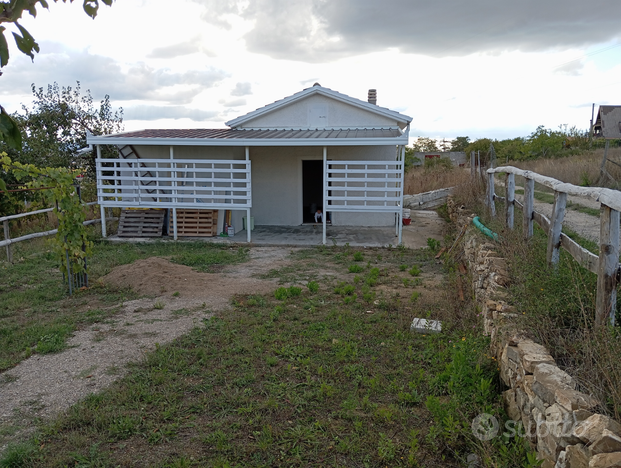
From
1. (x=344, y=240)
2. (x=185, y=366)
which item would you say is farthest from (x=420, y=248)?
(x=185, y=366)

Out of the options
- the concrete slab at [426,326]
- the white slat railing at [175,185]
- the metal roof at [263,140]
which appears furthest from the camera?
the white slat railing at [175,185]

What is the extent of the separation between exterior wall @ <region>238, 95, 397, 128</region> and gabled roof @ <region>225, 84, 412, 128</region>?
0.57 feet

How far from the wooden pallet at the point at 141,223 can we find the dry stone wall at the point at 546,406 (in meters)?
10.3

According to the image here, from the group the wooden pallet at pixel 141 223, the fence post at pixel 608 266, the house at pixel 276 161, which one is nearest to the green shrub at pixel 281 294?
the fence post at pixel 608 266

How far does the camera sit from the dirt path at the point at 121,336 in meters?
4.40

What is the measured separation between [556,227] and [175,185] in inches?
398

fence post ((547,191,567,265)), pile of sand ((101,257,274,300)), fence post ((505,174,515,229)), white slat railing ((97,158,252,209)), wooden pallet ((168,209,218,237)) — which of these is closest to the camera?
fence post ((547,191,567,265))

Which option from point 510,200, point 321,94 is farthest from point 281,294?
point 321,94

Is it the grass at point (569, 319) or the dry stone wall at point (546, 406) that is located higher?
the grass at point (569, 319)

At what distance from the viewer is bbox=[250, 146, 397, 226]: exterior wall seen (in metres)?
14.9

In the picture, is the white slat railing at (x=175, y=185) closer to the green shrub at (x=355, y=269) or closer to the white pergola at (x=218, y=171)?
the white pergola at (x=218, y=171)

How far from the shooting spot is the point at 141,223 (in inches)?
523

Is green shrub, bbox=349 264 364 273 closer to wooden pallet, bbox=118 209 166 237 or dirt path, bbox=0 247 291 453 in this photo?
dirt path, bbox=0 247 291 453

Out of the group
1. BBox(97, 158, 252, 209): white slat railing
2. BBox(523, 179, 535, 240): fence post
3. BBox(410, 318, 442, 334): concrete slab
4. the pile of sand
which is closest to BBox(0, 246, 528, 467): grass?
BBox(410, 318, 442, 334): concrete slab
